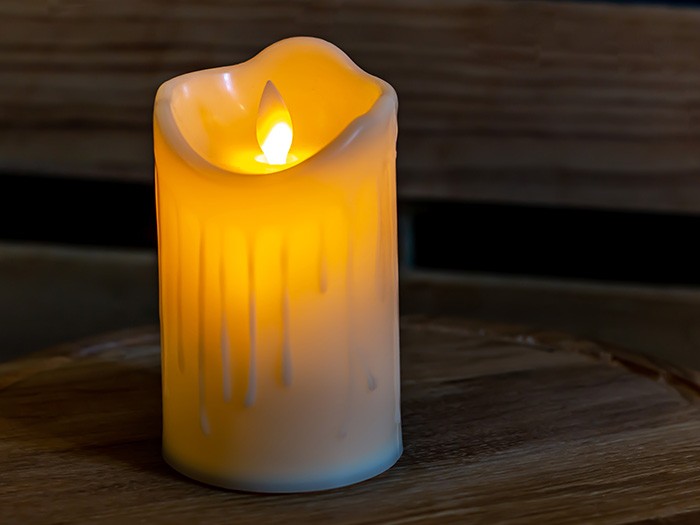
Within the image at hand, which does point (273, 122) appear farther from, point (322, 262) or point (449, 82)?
point (449, 82)

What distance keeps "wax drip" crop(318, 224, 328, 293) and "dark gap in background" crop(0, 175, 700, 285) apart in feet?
1.87

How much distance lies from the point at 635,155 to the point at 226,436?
636mm

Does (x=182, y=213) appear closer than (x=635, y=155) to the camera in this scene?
Yes

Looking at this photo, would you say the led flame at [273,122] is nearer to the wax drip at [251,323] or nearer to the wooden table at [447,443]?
the wax drip at [251,323]

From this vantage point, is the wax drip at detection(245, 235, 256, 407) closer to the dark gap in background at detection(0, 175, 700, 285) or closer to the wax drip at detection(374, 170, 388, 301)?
the wax drip at detection(374, 170, 388, 301)

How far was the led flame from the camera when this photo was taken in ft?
1.74

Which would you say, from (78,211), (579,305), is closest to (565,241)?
(579,305)

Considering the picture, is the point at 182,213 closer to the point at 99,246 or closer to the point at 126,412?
the point at 126,412

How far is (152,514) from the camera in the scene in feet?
1.57

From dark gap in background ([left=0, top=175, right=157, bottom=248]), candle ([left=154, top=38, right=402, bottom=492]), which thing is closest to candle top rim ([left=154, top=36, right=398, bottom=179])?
candle ([left=154, top=38, right=402, bottom=492])

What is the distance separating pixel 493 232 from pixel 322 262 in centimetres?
60

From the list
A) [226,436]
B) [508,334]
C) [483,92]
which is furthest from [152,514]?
[483,92]

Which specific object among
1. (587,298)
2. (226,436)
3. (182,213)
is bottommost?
(587,298)

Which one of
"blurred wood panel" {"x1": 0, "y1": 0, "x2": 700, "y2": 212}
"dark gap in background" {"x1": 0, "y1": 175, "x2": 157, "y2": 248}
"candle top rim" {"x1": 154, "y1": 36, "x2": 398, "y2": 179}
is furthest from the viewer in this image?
"dark gap in background" {"x1": 0, "y1": 175, "x2": 157, "y2": 248}
